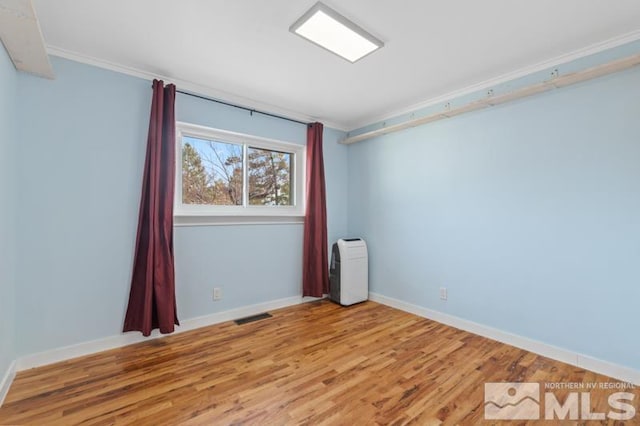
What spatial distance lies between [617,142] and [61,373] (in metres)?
4.32

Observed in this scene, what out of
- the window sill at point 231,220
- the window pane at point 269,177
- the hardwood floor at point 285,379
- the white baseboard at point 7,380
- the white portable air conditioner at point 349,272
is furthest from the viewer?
the white portable air conditioner at point 349,272

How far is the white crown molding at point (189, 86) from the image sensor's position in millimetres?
2230

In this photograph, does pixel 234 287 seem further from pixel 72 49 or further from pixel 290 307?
pixel 72 49

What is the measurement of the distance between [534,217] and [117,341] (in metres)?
3.68

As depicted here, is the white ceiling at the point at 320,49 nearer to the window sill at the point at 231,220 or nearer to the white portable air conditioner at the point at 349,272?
the window sill at the point at 231,220

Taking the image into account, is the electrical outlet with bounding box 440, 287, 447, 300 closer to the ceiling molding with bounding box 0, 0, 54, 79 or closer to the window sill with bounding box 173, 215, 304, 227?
the window sill with bounding box 173, 215, 304, 227

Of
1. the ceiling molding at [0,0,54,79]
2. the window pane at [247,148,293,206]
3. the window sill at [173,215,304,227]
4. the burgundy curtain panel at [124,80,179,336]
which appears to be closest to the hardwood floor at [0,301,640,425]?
the burgundy curtain panel at [124,80,179,336]

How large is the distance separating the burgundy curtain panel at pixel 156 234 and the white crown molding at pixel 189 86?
169 mm

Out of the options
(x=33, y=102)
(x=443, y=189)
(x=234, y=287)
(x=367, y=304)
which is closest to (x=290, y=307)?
(x=234, y=287)

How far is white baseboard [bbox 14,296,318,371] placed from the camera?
209 cm

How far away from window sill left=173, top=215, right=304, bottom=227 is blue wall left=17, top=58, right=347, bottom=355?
0.07 m

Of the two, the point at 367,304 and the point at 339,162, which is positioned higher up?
the point at 339,162

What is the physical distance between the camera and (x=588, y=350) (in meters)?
2.12

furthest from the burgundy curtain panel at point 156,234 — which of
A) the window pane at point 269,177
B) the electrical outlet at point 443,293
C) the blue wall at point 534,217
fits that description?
the electrical outlet at point 443,293
